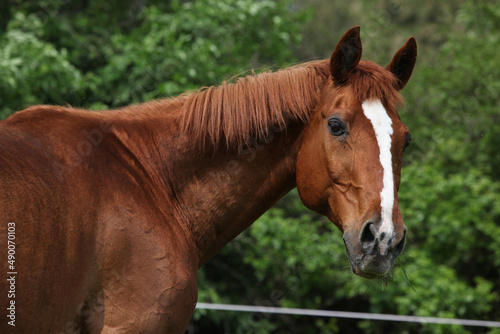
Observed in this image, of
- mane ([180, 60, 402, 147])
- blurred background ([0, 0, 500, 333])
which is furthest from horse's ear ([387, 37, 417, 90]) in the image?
blurred background ([0, 0, 500, 333])

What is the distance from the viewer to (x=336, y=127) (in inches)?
95.4

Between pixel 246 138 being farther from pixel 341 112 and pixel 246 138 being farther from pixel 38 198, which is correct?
pixel 38 198

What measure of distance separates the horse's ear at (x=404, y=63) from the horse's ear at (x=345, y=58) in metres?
0.30

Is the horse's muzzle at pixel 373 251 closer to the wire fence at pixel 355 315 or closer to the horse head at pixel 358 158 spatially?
the horse head at pixel 358 158

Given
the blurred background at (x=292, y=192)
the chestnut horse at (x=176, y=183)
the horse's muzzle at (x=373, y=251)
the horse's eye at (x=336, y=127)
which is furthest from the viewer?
the blurred background at (x=292, y=192)

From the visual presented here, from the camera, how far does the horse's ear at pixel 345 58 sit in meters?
2.49

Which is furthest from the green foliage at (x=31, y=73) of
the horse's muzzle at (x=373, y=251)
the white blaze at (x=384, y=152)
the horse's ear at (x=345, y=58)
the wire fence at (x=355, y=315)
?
the horse's muzzle at (x=373, y=251)

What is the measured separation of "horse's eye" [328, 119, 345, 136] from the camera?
2406mm

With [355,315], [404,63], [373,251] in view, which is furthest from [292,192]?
[373,251]

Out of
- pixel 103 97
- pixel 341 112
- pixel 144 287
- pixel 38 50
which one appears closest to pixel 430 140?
pixel 103 97

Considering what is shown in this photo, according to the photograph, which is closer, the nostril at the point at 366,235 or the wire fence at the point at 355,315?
the nostril at the point at 366,235

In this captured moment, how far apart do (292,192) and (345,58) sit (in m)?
5.10

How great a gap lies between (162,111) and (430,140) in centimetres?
744

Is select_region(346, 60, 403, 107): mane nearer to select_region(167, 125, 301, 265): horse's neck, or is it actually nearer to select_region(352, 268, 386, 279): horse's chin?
select_region(167, 125, 301, 265): horse's neck
